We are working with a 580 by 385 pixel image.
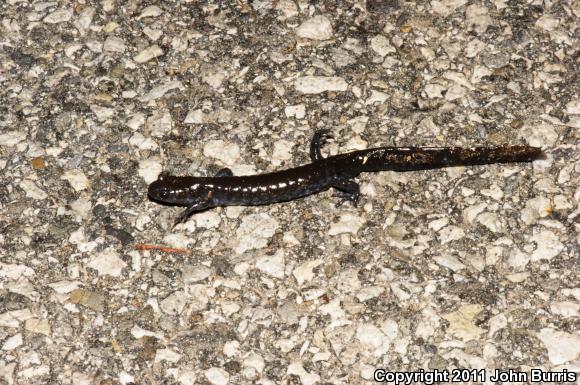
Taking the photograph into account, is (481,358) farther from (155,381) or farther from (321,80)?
(321,80)

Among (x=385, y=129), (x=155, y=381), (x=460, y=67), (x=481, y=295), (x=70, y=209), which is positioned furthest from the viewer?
(x=460, y=67)

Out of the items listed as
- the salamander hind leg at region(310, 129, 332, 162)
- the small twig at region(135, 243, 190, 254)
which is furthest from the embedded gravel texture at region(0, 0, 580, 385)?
the salamander hind leg at region(310, 129, 332, 162)

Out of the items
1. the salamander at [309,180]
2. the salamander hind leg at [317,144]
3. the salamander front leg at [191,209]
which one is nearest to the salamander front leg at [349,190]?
A: the salamander at [309,180]

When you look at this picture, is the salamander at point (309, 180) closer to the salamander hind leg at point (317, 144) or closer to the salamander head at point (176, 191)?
the salamander head at point (176, 191)

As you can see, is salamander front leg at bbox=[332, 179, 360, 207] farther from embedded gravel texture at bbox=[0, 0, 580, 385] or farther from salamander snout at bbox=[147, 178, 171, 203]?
salamander snout at bbox=[147, 178, 171, 203]

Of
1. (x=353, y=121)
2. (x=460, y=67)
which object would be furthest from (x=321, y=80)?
(x=460, y=67)

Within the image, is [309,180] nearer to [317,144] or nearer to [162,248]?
[317,144]
